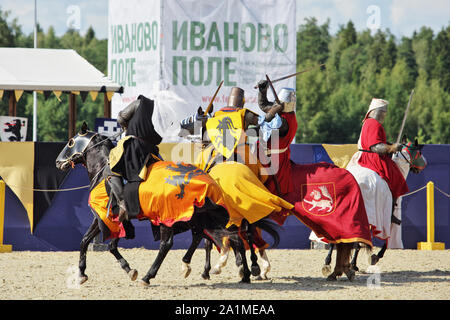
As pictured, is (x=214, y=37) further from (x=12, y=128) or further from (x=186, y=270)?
(x=186, y=270)

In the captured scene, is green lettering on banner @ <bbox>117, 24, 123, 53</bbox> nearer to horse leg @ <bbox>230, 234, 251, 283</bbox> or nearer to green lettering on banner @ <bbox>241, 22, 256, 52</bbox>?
green lettering on banner @ <bbox>241, 22, 256, 52</bbox>

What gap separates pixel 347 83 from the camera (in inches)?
2783

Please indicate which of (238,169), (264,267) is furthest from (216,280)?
(238,169)

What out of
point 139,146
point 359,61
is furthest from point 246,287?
point 359,61

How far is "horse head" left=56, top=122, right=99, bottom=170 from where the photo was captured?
9344mm

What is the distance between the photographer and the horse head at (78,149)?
9.34 m

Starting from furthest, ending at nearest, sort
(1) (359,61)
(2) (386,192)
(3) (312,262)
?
(1) (359,61) → (3) (312,262) → (2) (386,192)

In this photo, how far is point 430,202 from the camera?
13.6m

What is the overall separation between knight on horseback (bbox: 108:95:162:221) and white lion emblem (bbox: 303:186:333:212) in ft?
5.63

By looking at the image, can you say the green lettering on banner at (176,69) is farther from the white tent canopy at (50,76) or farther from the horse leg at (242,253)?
the horse leg at (242,253)

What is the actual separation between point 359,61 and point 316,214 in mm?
70892

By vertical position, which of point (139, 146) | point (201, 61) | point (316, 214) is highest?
point (201, 61)

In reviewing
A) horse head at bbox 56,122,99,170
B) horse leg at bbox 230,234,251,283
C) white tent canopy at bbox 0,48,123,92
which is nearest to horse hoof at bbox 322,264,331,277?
horse leg at bbox 230,234,251,283

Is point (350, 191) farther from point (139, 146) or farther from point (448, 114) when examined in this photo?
point (448, 114)
